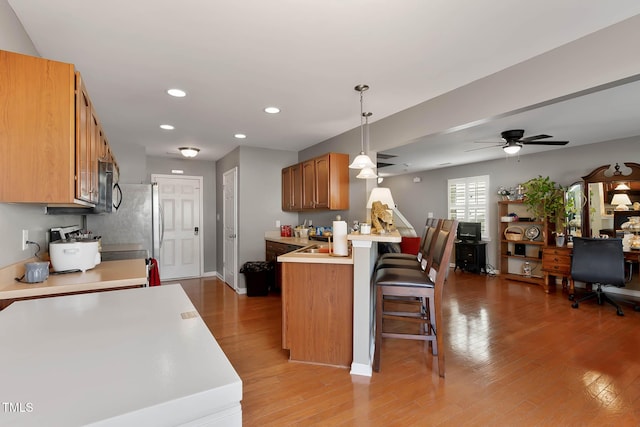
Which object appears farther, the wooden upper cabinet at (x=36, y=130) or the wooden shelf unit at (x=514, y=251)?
the wooden shelf unit at (x=514, y=251)

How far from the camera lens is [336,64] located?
2371 mm

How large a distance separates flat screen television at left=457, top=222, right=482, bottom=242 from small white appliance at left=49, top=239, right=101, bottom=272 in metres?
6.45

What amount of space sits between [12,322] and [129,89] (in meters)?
2.35

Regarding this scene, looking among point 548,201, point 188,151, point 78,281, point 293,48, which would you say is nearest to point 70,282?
point 78,281

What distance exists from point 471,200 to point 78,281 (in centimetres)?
698

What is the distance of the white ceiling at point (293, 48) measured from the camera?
1751 millimetres

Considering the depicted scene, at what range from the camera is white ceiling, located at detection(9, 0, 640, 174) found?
1.75 meters

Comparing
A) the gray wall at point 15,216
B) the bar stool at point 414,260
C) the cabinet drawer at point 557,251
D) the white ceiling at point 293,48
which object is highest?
the white ceiling at point 293,48

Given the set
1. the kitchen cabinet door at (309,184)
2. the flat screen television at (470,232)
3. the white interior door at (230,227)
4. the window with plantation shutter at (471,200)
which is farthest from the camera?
the window with plantation shutter at (471,200)

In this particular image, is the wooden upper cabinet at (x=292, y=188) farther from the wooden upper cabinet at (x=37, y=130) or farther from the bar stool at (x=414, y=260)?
the wooden upper cabinet at (x=37, y=130)

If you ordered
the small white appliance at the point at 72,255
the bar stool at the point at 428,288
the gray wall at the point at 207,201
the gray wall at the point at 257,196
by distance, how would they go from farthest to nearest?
the gray wall at the point at 207,201, the gray wall at the point at 257,196, the bar stool at the point at 428,288, the small white appliance at the point at 72,255

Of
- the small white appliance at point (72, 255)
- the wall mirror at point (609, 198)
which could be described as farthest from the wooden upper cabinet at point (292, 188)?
the wall mirror at point (609, 198)

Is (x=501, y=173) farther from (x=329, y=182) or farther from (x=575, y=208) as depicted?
(x=329, y=182)

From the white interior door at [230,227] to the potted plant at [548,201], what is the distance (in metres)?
5.19
